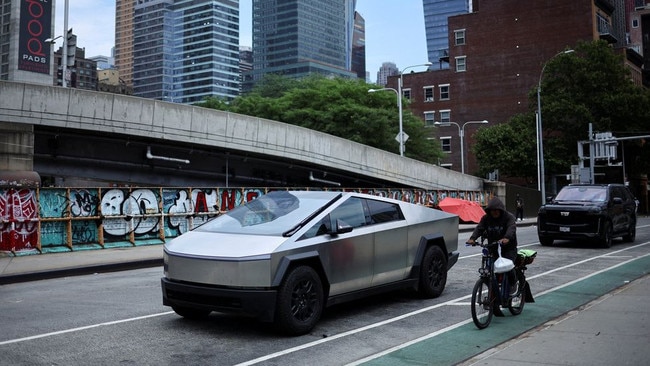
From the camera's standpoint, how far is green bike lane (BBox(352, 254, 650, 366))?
5871 millimetres

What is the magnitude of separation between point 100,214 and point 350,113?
32.9 meters

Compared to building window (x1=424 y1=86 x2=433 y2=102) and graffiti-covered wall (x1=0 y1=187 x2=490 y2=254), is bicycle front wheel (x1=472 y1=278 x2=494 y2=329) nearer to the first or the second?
graffiti-covered wall (x1=0 y1=187 x2=490 y2=254)

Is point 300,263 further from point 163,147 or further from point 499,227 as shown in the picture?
point 163,147

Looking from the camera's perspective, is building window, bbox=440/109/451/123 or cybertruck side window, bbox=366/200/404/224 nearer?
cybertruck side window, bbox=366/200/404/224

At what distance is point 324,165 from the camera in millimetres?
30734

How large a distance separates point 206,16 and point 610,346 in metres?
200

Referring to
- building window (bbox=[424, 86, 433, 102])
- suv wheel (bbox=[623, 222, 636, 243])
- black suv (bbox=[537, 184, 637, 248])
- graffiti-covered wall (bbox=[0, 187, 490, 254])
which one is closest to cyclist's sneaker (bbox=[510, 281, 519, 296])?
black suv (bbox=[537, 184, 637, 248])

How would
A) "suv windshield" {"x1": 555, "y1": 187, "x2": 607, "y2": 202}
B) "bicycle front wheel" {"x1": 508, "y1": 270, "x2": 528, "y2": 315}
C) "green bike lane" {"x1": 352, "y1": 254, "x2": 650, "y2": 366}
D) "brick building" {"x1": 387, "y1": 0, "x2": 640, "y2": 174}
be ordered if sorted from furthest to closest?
"brick building" {"x1": 387, "y1": 0, "x2": 640, "y2": 174} → "suv windshield" {"x1": 555, "y1": 187, "x2": 607, "y2": 202} → "bicycle front wheel" {"x1": 508, "y1": 270, "x2": 528, "y2": 315} → "green bike lane" {"x1": 352, "y1": 254, "x2": 650, "y2": 366}

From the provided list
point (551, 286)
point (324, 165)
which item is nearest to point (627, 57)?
point (324, 165)

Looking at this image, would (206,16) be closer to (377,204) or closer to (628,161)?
(628,161)

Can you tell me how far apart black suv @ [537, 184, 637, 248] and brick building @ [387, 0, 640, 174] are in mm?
47946

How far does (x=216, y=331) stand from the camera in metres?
6.96

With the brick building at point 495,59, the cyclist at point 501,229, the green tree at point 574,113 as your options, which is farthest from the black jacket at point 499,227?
the brick building at point 495,59

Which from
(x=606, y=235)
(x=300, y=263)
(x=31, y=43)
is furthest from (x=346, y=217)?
(x=31, y=43)
